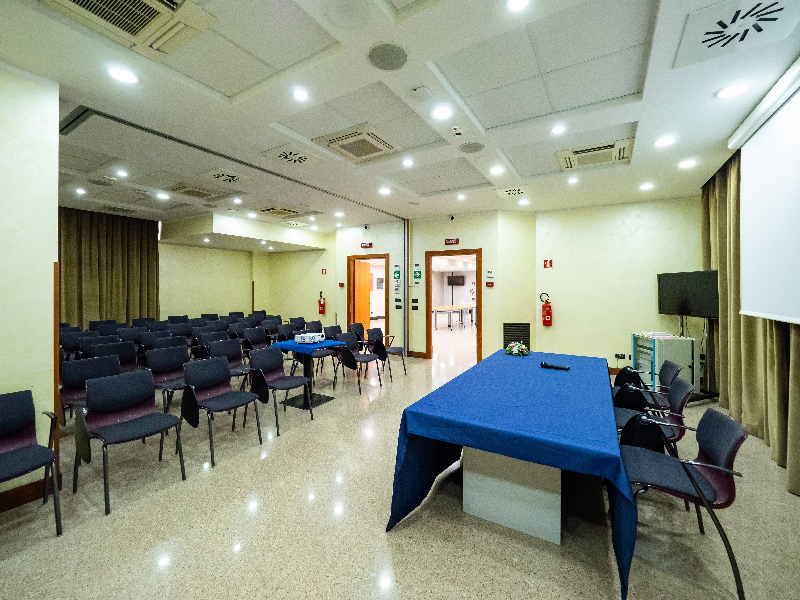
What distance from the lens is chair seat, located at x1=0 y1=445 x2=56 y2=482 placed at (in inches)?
80.5

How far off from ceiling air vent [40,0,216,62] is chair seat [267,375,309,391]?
3.04 m

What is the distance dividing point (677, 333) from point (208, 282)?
448 inches

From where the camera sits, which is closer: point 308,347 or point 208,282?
point 308,347

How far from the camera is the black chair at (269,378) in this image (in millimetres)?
3684

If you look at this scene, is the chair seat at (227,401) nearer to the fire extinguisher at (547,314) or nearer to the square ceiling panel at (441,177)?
the square ceiling panel at (441,177)

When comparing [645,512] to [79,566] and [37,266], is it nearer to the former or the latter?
[79,566]

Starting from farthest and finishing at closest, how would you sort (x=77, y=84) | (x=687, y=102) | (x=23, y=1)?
(x=687, y=102) < (x=77, y=84) < (x=23, y=1)

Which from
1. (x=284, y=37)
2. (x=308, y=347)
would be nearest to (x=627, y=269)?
(x=308, y=347)

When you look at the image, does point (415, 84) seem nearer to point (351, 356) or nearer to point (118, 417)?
point (351, 356)

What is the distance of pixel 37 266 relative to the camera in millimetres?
2680

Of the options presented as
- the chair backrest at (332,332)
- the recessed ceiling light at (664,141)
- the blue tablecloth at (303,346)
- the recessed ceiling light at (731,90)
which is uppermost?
the recessed ceiling light at (664,141)

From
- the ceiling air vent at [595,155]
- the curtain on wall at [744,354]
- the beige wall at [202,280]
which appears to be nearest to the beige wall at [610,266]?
the curtain on wall at [744,354]

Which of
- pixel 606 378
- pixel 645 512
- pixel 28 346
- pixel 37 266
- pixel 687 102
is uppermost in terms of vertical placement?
pixel 687 102

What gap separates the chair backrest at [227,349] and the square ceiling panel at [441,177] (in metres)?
3.33
